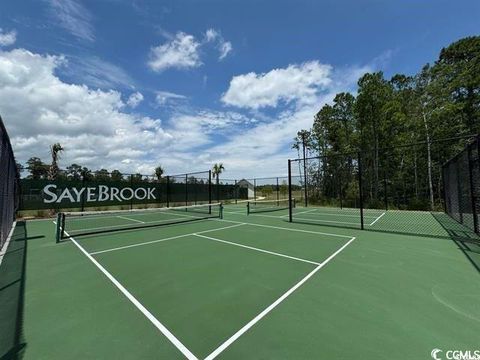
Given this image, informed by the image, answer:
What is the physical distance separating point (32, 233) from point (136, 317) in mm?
8718

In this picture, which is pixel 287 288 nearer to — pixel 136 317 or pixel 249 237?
pixel 136 317

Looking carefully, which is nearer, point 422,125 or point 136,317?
point 136,317

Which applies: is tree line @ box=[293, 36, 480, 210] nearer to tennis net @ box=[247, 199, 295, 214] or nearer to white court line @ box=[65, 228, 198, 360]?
tennis net @ box=[247, 199, 295, 214]

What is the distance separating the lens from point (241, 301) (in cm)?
336

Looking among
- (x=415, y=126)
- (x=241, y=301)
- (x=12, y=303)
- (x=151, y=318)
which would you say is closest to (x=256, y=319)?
(x=241, y=301)

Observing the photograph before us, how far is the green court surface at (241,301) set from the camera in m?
2.41

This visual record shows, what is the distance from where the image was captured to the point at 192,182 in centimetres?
2173

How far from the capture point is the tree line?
Result: 741 inches

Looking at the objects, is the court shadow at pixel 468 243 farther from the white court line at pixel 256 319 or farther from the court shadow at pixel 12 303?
the court shadow at pixel 12 303

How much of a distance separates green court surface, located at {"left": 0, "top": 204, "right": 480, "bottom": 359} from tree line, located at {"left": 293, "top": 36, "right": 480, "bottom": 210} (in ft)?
48.6

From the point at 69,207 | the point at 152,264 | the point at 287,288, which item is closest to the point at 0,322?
the point at 152,264

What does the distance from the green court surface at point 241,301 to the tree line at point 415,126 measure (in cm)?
1482

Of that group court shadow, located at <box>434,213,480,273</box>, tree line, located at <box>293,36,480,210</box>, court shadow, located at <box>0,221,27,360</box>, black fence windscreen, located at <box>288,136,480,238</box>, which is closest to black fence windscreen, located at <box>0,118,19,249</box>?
court shadow, located at <box>0,221,27,360</box>

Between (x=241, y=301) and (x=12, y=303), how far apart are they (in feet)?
10.7
